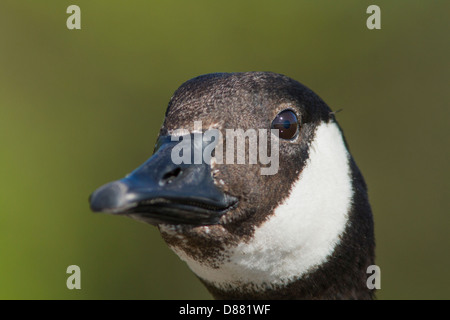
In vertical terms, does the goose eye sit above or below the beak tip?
above

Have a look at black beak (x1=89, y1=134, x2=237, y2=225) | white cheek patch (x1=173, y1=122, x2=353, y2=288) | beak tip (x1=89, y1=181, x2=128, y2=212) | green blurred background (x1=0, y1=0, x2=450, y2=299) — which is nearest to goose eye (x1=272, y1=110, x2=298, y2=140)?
white cheek patch (x1=173, y1=122, x2=353, y2=288)

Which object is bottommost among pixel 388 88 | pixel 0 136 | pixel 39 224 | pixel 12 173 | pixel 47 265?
pixel 47 265

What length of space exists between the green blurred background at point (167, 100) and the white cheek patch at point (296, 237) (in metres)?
3.51

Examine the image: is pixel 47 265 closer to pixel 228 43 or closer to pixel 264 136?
pixel 228 43

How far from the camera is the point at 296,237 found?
2.62m

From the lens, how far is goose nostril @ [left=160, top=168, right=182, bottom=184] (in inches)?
88.8

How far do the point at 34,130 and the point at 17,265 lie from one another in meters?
1.50

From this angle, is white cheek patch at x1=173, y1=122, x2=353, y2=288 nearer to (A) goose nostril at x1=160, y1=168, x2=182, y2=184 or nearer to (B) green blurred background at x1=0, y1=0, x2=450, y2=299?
(A) goose nostril at x1=160, y1=168, x2=182, y2=184

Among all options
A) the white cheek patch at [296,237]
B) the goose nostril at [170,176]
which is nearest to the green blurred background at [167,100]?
the white cheek patch at [296,237]

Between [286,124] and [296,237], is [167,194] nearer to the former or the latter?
[296,237]

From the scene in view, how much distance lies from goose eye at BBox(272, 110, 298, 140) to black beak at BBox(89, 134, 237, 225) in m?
0.46

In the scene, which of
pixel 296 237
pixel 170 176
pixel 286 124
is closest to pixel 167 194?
pixel 170 176

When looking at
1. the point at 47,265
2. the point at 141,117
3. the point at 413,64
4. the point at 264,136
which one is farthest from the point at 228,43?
the point at 264,136

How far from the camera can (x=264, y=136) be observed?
271 cm
